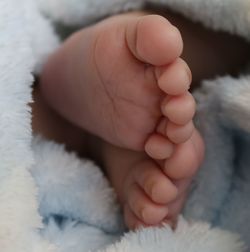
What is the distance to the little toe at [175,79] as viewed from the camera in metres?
0.52

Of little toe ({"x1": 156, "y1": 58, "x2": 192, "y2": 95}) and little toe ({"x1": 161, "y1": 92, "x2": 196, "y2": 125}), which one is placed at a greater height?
little toe ({"x1": 156, "y1": 58, "x2": 192, "y2": 95})

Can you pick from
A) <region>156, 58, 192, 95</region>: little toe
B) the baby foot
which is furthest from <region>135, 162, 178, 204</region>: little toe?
<region>156, 58, 192, 95</region>: little toe

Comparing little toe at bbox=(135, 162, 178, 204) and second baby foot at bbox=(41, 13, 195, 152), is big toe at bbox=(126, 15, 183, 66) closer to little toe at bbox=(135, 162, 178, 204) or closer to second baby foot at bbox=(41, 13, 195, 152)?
second baby foot at bbox=(41, 13, 195, 152)

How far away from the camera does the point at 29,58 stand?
0.56 m

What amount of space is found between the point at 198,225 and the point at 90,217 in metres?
0.12

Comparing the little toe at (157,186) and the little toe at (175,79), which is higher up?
the little toe at (175,79)

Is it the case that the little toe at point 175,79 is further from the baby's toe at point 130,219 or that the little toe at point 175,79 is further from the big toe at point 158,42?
the baby's toe at point 130,219

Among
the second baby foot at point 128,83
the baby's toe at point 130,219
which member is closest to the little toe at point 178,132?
the second baby foot at point 128,83

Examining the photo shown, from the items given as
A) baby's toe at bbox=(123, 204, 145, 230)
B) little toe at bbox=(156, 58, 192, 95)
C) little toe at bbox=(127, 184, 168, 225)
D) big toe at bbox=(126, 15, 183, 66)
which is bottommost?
baby's toe at bbox=(123, 204, 145, 230)

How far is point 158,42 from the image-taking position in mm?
520

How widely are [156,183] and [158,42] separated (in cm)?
14

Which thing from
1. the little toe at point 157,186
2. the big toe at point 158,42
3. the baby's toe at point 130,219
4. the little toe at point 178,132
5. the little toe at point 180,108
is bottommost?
the baby's toe at point 130,219

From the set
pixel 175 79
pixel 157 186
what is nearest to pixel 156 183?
pixel 157 186

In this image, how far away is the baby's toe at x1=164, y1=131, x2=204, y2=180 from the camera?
58 centimetres
